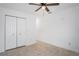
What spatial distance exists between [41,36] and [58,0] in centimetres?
140

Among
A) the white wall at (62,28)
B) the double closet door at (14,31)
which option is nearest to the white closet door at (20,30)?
the double closet door at (14,31)

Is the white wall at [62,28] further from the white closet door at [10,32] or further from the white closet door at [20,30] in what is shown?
the white closet door at [10,32]

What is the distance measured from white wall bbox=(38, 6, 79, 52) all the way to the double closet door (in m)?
0.52

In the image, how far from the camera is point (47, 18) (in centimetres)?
199

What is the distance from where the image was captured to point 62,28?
2.07 m

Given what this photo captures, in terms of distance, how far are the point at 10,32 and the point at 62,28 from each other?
127 centimetres

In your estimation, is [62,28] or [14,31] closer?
[14,31]

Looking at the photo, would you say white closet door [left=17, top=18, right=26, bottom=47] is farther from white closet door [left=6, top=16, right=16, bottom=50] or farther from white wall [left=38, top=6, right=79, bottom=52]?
white wall [left=38, top=6, right=79, bottom=52]

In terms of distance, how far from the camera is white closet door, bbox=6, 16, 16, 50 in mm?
1908

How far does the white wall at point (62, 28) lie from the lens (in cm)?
196

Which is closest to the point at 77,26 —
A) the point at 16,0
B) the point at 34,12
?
the point at 34,12

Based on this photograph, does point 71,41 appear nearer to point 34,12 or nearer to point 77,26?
point 77,26

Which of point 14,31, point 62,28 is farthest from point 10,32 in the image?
point 62,28

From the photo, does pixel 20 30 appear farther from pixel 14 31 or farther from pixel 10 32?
pixel 10 32
